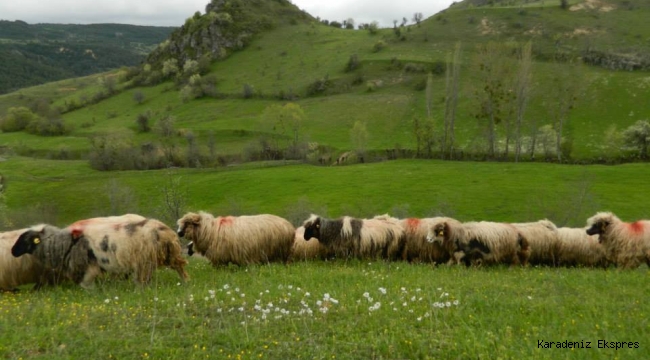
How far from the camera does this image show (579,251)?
19844mm

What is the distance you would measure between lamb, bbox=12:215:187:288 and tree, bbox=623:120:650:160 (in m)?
106

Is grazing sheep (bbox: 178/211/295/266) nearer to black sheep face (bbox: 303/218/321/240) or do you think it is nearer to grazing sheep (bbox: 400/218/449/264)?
Answer: black sheep face (bbox: 303/218/321/240)

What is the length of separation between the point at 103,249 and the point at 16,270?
121 inches

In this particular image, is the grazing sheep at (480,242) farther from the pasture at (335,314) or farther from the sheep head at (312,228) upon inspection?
the sheep head at (312,228)

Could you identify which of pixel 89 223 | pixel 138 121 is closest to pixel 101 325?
pixel 89 223

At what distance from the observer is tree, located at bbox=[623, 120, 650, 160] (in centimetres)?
9581

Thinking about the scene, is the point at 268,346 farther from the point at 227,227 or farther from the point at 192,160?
the point at 192,160

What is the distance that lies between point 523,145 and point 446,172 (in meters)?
27.7

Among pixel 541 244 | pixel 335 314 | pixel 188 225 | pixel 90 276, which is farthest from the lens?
pixel 541 244

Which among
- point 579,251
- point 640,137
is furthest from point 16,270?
point 640,137

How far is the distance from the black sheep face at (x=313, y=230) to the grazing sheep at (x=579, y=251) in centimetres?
1014

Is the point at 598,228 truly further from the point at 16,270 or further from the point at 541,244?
the point at 16,270

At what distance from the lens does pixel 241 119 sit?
148000 mm

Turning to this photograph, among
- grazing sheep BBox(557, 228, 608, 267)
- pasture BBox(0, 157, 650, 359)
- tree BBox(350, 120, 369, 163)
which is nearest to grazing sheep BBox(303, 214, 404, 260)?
pasture BBox(0, 157, 650, 359)
